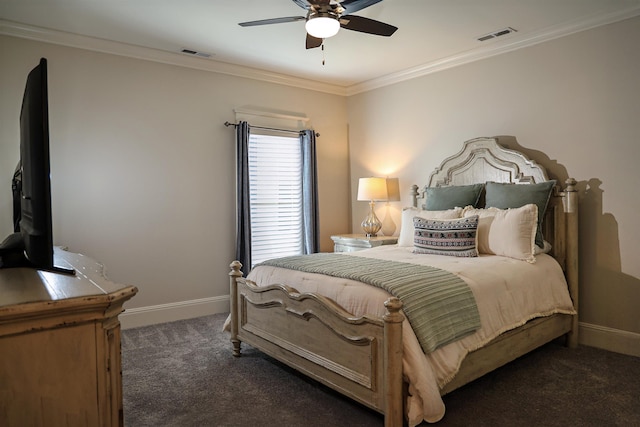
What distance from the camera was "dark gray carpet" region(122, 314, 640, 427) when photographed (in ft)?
7.74

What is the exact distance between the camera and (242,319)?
10.8 feet

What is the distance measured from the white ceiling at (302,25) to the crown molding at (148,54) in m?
0.06

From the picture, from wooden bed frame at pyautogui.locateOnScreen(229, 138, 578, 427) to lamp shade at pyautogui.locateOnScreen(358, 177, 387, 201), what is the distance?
863 millimetres

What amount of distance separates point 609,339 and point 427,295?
2.07 metres

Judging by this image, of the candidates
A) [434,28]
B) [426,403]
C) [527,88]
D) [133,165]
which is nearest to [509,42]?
[527,88]

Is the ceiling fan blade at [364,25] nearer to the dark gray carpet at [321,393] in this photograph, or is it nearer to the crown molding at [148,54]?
the crown molding at [148,54]

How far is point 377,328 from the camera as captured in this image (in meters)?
2.16

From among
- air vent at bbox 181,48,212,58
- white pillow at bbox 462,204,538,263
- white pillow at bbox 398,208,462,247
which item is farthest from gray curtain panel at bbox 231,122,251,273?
white pillow at bbox 462,204,538,263

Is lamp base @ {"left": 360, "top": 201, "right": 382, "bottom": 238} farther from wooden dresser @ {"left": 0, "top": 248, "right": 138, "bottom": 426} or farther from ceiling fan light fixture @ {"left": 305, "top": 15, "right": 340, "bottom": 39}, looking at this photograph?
wooden dresser @ {"left": 0, "top": 248, "right": 138, "bottom": 426}

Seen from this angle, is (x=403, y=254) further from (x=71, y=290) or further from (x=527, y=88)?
(x=71, y=290)

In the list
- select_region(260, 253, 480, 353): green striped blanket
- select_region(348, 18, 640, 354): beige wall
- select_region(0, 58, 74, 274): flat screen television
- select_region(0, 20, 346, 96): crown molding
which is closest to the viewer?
select_region(0, 58, 74, 274): flat screen television

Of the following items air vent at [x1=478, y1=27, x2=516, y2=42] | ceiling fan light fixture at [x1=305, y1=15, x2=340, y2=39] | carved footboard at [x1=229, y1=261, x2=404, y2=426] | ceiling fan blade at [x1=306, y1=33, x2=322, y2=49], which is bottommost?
carved footboard at [x1=229, y1=261, x2=404, y2=426]

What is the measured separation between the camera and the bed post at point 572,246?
3436 mm

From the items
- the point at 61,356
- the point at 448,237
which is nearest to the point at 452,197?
the point at 448,237
